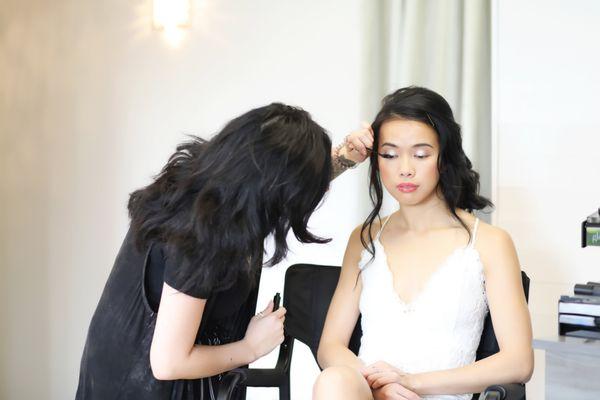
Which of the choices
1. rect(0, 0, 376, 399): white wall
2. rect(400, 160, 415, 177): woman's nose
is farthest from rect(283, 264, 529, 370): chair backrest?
rect(0, 0, 376, 399): white wall

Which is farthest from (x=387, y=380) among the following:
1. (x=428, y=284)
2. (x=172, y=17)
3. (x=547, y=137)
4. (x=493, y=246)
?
(x=172, y=17)

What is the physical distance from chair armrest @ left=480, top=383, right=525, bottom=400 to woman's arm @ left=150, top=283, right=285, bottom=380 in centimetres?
54

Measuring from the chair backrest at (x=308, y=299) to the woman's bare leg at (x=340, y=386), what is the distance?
0.49m

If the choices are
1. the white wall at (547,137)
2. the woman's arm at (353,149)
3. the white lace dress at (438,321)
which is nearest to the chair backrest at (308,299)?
the white lace dress at (438,321)

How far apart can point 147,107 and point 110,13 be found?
1.74 ft

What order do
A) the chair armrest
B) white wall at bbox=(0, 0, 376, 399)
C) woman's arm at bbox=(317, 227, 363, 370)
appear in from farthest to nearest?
1. white wall at bbox=(0, 0, 376, 399)
2. woman's arm at bbox=(317, 227, 363, 370)
3. the chair armrest

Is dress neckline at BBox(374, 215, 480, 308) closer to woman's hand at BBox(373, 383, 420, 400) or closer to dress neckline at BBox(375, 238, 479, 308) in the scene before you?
dress neckline at BBox(375, 238, 479, 308)

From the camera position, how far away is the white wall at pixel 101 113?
135 inches

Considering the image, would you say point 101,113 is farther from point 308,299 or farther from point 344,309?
point 344,309

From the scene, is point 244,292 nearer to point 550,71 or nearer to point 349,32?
point 550,71

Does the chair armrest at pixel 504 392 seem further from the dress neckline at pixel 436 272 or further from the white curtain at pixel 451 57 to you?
the white curtain at pixel 451 57

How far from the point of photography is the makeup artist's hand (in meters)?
2.16

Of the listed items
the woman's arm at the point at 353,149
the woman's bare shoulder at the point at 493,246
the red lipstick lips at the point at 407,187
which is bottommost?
the woman's bare shoulder at the point at 493,246

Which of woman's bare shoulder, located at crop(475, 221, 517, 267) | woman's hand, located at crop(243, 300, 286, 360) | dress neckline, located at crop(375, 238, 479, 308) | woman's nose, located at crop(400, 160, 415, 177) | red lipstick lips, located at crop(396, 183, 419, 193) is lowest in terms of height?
woman's hand, located at crop(243, 300, 286, 360)
